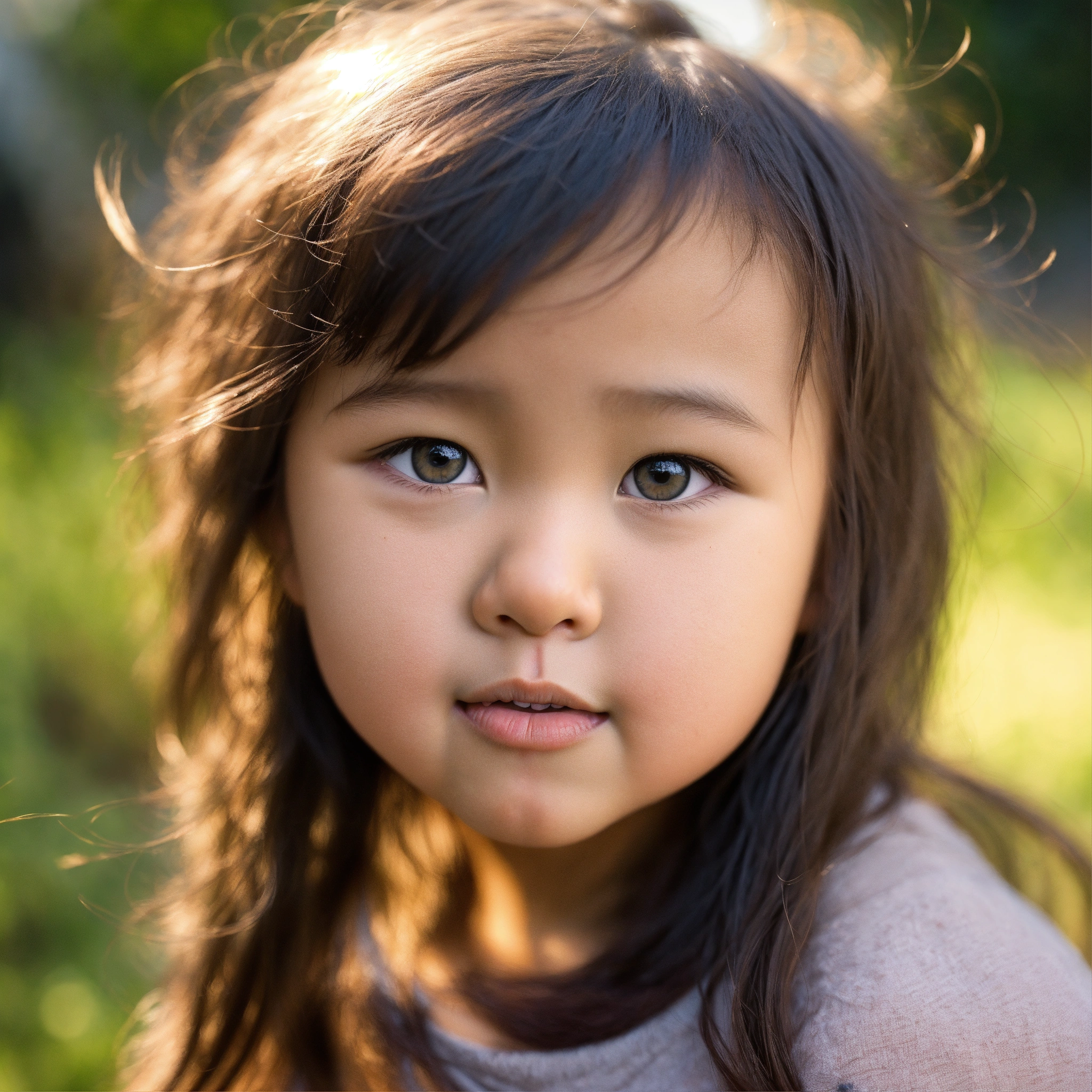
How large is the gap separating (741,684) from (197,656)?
0.74 metres

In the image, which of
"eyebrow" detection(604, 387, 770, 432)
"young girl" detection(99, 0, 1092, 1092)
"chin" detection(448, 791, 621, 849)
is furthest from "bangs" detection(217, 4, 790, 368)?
"chin" detection(448, 791, 621, 849)

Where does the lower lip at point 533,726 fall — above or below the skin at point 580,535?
below

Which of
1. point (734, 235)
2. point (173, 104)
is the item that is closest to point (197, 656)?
point (734, 235)

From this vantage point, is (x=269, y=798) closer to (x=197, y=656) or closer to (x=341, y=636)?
(x=197, y=656)

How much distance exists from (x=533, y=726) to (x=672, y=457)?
0.27m

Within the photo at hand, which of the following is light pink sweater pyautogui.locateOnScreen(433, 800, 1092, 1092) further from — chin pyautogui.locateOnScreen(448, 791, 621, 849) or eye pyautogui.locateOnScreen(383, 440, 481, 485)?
eye pyautogui.locateOnScreen(383, 440, 481, 485)

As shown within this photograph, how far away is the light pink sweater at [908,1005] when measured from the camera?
0.92 m

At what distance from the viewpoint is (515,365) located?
0.88 metres

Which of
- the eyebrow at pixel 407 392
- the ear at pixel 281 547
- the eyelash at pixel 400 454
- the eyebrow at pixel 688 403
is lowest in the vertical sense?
the ear at pixel 281 547

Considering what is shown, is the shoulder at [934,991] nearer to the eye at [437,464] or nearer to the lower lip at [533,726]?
the lower lip at [533,726]

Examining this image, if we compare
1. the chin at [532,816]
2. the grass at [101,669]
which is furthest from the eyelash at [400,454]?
the grass at [101,669]

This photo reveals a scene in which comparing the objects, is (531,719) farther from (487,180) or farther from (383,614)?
(487,180)

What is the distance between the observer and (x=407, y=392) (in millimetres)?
940

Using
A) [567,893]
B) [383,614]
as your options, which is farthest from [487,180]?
[567,893]
